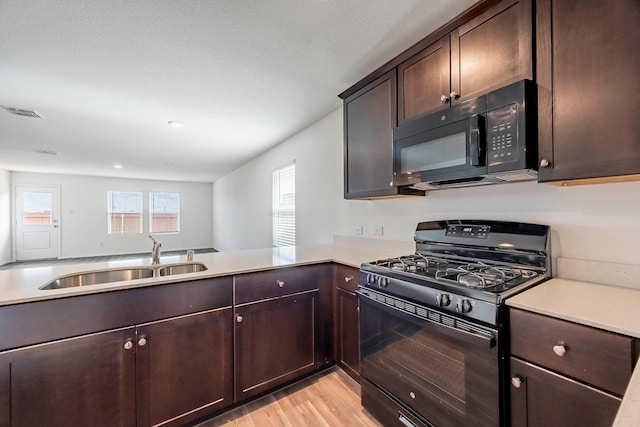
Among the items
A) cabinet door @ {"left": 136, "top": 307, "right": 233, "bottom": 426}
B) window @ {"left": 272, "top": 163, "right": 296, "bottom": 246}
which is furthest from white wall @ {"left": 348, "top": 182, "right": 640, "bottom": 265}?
window @ {"left": 272, "top": 163, "right": 296, "bottom": 246}

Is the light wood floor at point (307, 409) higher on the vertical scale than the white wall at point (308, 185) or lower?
lower

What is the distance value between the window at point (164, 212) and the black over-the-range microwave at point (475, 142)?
9.41 metres

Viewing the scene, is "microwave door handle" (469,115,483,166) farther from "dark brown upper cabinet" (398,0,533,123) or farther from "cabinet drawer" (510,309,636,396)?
"cabinet drawer" (510,309,636,396)

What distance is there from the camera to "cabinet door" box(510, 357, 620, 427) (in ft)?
2.93

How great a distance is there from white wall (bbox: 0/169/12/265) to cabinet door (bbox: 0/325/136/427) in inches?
336

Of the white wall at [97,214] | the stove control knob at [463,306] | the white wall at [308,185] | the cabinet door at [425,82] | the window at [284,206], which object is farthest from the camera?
the white wall at [97,214]

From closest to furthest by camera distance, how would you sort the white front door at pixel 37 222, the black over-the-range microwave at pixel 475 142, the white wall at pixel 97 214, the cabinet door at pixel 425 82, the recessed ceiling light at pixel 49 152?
1. the black over-the-range microwave at pixel 475 142
2. the cabinet door at pixel 425 82
3. the recessed ceiling light at pixel 49 152
4. the white front door at pixel 37 222
5. the white wall at pixel 97 214

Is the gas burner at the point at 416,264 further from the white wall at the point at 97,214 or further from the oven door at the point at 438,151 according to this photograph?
the white wall at the point at 97,214

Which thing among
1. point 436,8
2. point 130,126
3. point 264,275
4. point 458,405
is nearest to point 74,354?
point 264,275

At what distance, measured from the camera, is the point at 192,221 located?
9.72m

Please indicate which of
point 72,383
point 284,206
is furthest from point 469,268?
point 284,206

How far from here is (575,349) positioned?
3.09ft

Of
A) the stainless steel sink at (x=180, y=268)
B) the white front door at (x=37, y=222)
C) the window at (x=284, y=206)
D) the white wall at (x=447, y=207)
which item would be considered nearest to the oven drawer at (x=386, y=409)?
the white wall at (x=447, y=207)

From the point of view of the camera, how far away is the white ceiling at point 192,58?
1557mm
